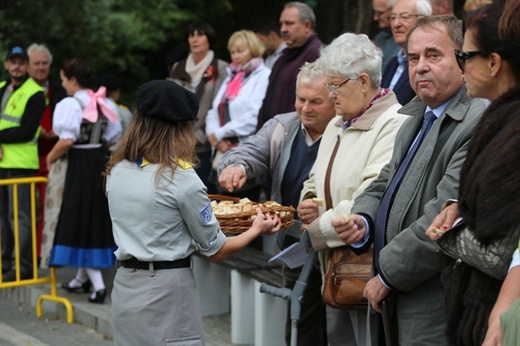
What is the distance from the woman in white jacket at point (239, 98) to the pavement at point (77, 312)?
129cm

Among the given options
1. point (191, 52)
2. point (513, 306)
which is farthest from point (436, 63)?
point (191, 52)

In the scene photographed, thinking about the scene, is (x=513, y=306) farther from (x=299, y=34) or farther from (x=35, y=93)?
(x=35, y=93)

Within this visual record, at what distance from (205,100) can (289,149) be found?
3.50 m

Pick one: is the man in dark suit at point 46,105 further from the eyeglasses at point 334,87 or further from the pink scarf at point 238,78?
the eyeglasses at point 334,87

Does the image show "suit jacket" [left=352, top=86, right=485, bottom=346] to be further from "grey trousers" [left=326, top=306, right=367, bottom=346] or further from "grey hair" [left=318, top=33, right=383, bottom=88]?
"grey trousers" [left=326, top=306, right=367, bottom=346]

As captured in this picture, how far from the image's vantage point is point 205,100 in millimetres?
9266

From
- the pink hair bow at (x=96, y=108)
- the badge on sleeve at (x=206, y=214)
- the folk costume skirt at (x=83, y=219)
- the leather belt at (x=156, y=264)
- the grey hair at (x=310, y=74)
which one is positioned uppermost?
the grey hair at (x=310, y=74)

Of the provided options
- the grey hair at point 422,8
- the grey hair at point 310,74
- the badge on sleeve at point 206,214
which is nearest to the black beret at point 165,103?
the badge on sleeve at point 206,214

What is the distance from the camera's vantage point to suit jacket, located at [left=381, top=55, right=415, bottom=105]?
679cm

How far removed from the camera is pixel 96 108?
865cm

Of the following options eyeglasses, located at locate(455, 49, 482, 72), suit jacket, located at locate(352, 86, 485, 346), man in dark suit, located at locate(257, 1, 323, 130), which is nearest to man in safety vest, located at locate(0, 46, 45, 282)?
man in dark suit, located at locate(257, 1, 323, 130)

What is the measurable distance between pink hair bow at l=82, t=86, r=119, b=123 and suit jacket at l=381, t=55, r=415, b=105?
8.67ft

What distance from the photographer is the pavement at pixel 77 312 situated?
7676mm

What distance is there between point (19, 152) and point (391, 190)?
5710 millimetres
